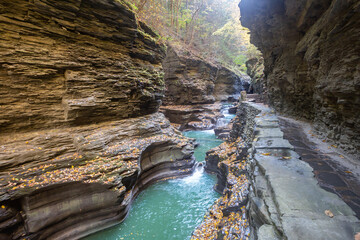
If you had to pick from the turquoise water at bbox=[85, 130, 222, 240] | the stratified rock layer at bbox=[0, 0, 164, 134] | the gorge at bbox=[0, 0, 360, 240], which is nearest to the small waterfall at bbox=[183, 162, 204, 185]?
the turquoise water at bbox=[85, 130, 222, 240]

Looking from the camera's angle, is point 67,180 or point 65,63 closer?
point 67,180

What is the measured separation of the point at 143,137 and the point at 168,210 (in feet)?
13.7

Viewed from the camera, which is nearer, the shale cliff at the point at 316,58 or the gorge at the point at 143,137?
the gorge at the point at 143,137

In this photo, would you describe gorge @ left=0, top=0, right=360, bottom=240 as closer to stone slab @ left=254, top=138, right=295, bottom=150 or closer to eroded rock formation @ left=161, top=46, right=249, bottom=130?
stone slab @ left=254, top=138, right=295, bottom=150

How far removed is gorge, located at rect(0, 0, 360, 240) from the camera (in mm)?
3242

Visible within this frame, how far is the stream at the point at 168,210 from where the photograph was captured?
20.2 ft

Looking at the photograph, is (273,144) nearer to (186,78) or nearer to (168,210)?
(168,210)

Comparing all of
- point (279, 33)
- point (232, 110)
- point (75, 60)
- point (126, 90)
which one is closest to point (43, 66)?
point (75, 60)

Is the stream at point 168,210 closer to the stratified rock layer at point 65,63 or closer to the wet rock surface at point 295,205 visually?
the wet rock surface at point 295,205

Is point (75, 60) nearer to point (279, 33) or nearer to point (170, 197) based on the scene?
point (170, 197)

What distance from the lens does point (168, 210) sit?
7.39m

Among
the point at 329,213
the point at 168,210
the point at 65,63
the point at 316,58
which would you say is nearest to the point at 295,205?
the point at 329,213

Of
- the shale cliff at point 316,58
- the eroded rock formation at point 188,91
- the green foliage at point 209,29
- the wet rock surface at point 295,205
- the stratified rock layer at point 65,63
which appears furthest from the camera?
the green foliage at point 209,29

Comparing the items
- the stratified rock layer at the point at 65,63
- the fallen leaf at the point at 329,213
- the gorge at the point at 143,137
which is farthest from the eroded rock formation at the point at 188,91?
the fallen leaf at the point at 329,213
